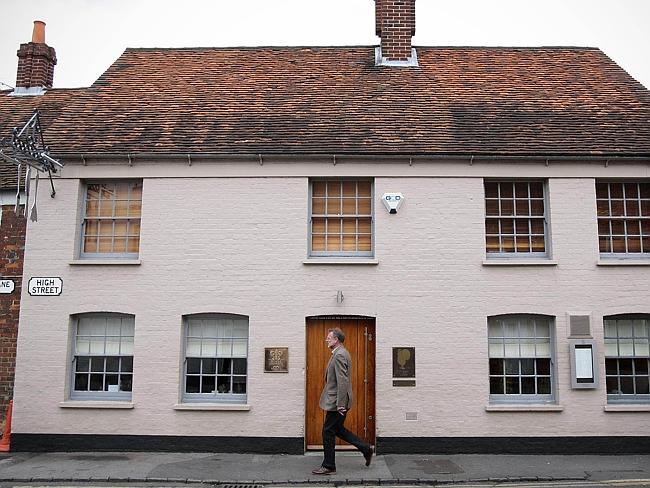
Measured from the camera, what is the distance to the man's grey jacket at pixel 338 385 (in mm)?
8961

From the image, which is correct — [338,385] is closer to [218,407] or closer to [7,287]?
[218,407]

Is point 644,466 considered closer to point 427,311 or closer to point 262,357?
point 427,311

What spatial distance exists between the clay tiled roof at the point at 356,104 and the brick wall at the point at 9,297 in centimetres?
186

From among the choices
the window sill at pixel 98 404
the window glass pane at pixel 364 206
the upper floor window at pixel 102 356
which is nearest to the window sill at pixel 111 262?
the upper floor window at pixel 102 356

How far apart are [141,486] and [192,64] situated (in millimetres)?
10063

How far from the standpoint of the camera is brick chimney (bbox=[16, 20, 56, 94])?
16062 mm

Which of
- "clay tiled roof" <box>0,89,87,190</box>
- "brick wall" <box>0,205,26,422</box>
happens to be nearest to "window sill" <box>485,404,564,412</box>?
"brick wall" <box>0,205,26,422</box>

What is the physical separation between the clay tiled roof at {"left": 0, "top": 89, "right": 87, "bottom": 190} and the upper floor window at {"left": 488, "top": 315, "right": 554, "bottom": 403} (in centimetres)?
1006

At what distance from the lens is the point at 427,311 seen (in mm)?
10930

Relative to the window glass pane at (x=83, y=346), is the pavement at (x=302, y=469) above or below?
below

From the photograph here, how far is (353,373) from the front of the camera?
10.9 metres

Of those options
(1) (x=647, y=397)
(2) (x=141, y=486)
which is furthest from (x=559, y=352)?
(2) (x=141, y=486)

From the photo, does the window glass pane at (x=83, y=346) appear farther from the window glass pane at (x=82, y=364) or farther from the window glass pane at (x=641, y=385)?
the window glass pane at (x=641, y=385)

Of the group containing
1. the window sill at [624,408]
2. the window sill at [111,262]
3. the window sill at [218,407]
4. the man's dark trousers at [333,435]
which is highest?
the window sill at [111,262]
